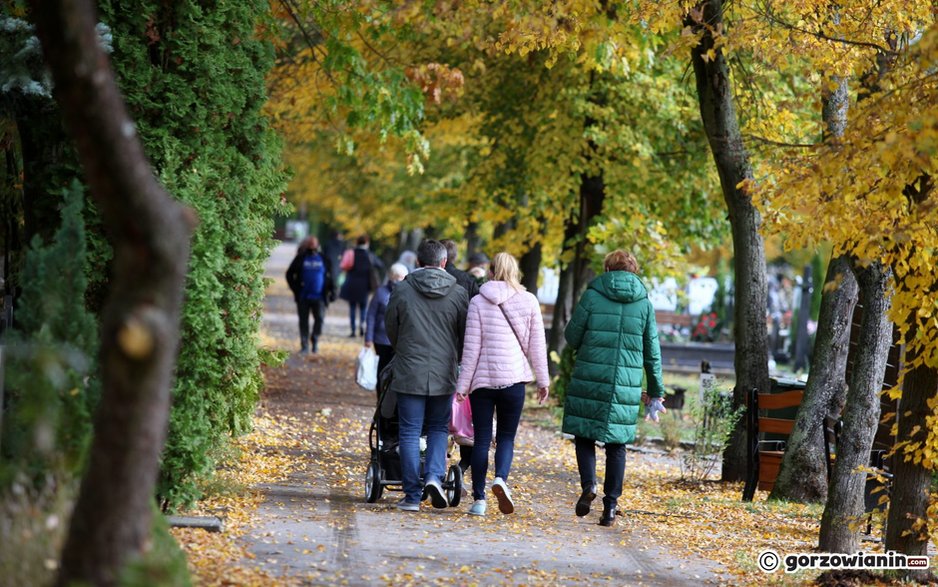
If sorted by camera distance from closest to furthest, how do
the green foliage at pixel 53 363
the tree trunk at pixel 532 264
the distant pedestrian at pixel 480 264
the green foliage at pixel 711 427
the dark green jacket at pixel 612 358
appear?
the green foliage at pixel 53 363 → the dark green jacket at pixel 612 358 → the green foliage at pixel 711 427 → the distant pedestrian at pixel 480 264 → the tree trunk at pixel 532 264

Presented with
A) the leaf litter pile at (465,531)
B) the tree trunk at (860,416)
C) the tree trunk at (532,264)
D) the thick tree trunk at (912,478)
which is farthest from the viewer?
the tree trunk at (532,264)

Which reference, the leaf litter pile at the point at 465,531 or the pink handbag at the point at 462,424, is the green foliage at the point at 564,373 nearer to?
the leaf litter pile at the point at 465,531

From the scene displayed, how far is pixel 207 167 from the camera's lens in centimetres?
789

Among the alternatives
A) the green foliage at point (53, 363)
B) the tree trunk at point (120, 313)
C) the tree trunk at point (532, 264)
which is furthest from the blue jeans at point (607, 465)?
the tree trunk at point (532, 264)

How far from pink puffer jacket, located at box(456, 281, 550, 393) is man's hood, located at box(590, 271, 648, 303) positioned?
509 mm

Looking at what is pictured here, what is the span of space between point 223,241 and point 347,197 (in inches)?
1022

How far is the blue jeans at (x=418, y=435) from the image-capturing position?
8820 mm

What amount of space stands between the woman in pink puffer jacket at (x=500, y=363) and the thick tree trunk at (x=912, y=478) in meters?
2.38

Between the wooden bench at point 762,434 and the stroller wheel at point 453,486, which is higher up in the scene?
the wooden bench at point 762,434

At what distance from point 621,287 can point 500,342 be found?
0.95 meters

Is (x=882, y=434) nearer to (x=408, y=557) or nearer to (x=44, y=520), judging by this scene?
(x=408, y=557)

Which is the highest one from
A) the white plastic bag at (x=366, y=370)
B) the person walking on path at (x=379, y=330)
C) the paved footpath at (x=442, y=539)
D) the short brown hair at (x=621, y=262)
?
the short brown hair at (x=621, y=262)

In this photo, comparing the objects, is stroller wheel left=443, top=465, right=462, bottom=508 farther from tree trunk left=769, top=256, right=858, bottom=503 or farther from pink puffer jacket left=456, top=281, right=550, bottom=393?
tree trunk left=769, top=256, right=858, bottom=503

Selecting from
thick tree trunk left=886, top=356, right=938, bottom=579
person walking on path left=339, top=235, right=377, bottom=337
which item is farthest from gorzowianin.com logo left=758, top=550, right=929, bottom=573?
person walking on path left=339, top=235, right=377, bottom=337
